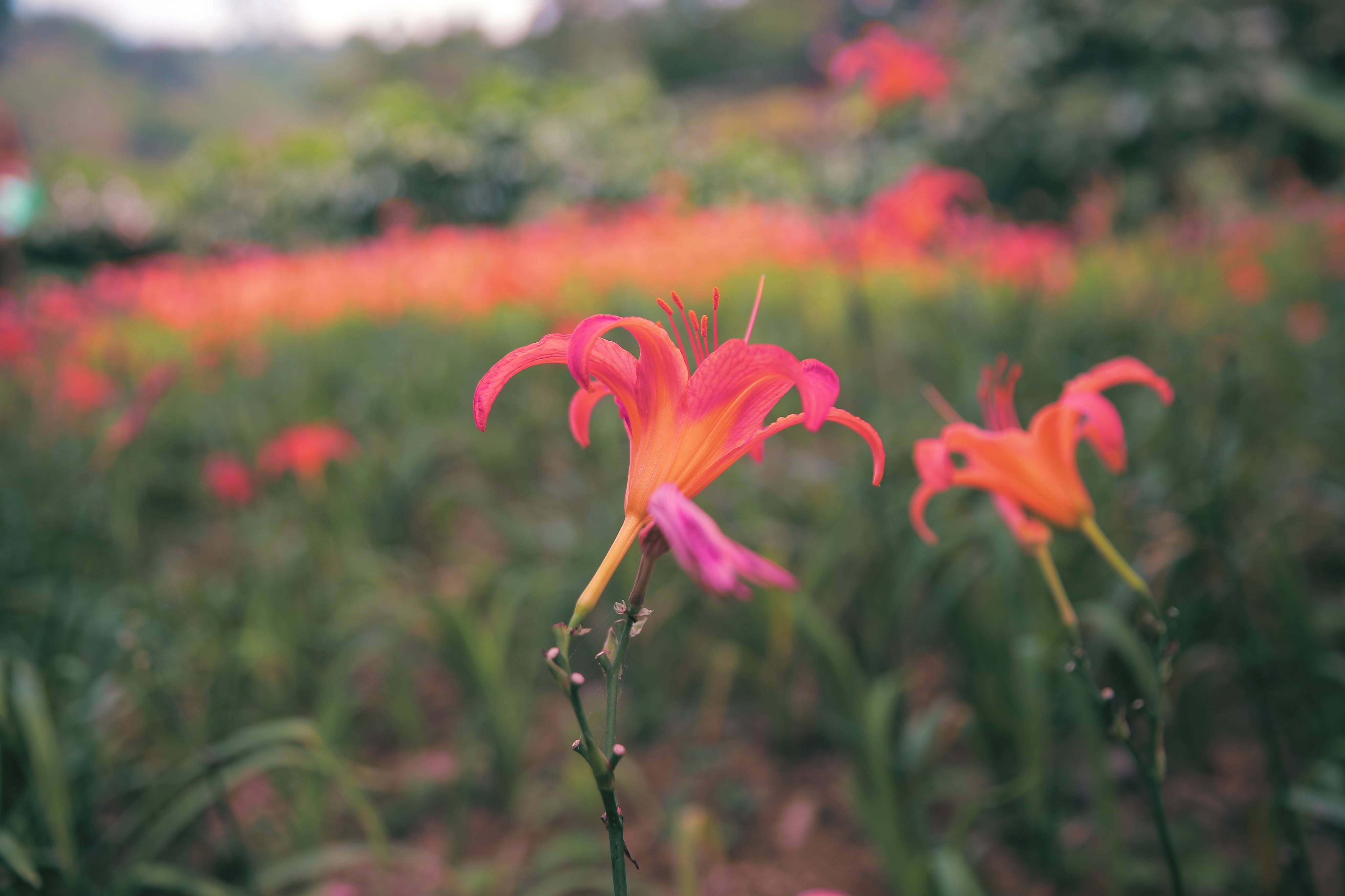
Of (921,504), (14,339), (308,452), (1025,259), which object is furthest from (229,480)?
(1025,259)

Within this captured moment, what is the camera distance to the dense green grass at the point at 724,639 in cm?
142

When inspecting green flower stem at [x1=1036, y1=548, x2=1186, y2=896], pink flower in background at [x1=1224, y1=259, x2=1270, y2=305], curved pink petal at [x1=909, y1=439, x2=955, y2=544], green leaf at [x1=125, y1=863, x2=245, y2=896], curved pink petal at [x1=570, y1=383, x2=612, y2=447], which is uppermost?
pink flower in background at [x1=1224, y1=259, x2=1270, y2=305]

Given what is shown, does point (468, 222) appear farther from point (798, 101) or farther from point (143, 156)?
point (798, 101)

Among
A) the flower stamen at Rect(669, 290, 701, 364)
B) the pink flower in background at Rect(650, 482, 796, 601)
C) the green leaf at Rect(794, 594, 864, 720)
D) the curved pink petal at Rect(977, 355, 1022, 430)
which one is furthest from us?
the green leaf at Rect(794, 594, 864, 720)

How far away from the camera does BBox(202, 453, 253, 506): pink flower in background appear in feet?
8.25

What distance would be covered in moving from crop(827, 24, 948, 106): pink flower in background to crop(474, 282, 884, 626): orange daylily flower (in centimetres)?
209

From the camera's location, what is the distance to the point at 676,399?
0.58m

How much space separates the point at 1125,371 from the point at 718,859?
132 cm

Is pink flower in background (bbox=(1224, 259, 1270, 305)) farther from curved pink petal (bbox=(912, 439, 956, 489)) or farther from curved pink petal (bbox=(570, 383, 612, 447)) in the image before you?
curved pink petal (bbox=(570, 383, 612, 447))

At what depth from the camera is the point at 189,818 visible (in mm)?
1393

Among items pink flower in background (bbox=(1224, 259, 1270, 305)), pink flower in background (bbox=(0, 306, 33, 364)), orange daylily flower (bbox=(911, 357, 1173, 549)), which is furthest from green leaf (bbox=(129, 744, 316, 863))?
pink flower in background (bbox=(1224, 259, 1270, 305))

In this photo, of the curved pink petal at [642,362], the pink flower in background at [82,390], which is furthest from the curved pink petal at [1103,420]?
the pink flower in background at [82,390]

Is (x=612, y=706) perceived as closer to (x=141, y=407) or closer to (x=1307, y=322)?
(x=141, y=407)

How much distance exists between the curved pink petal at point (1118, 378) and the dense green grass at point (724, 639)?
359mm
